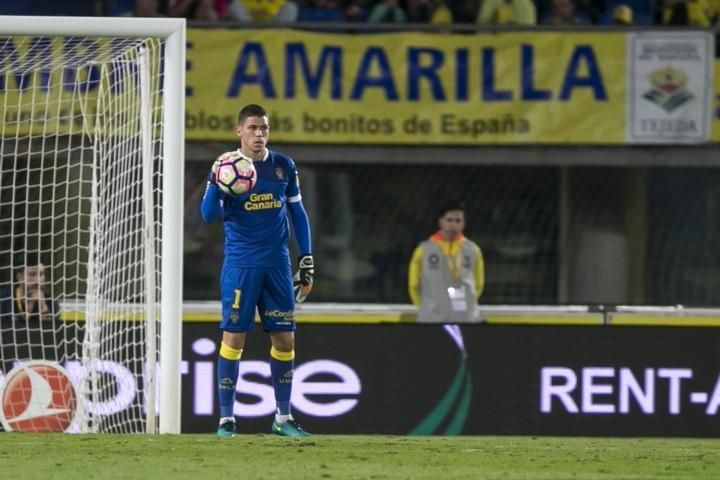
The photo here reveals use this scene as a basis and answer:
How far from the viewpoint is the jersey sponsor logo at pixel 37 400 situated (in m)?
10.7

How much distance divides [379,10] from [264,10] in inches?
39.8

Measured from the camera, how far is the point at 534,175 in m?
15.4

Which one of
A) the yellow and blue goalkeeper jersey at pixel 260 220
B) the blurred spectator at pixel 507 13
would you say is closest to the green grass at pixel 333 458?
the yellow and blue goalkeeper jersey at pixel 260 220

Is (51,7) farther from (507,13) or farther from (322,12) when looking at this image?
(507,13)

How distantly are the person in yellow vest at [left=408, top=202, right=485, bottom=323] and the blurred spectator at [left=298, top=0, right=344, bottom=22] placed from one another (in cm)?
326

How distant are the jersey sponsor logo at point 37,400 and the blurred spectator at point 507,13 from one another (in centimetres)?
610

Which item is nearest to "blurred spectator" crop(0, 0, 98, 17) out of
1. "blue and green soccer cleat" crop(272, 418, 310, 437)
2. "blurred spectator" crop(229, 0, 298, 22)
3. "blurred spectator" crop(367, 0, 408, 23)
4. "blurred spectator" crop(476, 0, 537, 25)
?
"blurred spectator" crop(229, 0, 298, 22)

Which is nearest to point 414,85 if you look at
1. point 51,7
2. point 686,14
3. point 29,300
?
point 686,14

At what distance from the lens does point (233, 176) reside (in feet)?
29.1

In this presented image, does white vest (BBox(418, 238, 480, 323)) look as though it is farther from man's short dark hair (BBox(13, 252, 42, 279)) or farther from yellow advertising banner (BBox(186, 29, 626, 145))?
man's short dark hair (BBox(13, 252, 42, 279))

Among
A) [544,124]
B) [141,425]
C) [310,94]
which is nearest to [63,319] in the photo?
[141,425]

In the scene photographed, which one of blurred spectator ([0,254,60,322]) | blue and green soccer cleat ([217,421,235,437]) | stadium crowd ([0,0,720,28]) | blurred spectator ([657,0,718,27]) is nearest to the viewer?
blue and green soccer cleat ([217,421,235,437])

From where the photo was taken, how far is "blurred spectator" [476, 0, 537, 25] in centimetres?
1544

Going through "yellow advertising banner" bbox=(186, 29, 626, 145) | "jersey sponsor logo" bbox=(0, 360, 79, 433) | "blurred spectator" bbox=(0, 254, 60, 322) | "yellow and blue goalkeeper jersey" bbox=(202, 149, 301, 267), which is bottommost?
"jersey sponsor logo" bbox=(0, 360, 79, 433)
